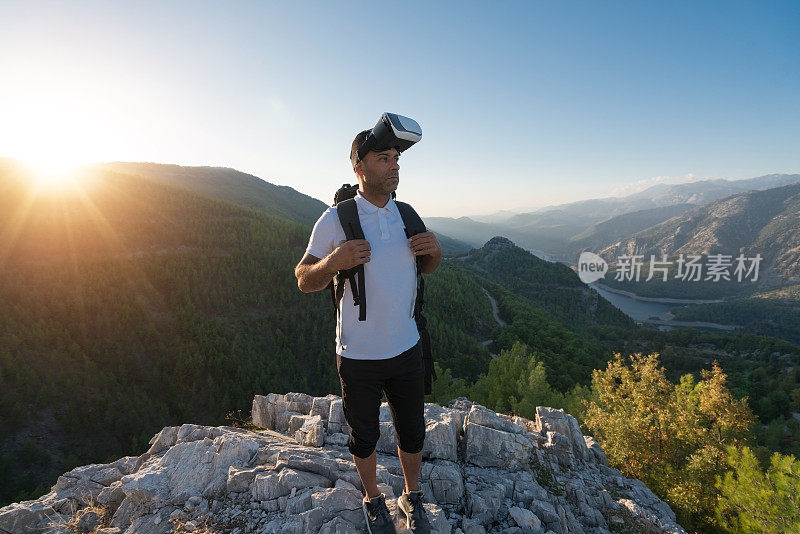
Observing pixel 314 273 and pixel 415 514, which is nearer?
pixel 314 273

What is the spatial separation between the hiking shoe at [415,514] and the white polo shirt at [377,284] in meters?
2.14

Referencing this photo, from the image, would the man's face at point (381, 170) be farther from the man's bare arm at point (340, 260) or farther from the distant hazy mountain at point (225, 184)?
the distant hazy mountain at point (225, 184)

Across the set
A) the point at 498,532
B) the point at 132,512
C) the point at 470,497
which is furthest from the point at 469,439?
the point at 132,512

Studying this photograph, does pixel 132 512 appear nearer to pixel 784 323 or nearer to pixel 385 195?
pixel 385 195

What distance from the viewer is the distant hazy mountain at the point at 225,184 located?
133250 mm

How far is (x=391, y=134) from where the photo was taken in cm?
282

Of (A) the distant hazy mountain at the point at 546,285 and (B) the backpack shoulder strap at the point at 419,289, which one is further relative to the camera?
(A) the distant hazy mountain at the point at 546,285

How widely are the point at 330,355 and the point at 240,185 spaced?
15454cm

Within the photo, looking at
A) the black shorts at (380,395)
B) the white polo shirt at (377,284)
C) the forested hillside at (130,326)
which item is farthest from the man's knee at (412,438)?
Result: the forested hillside at (130,326)

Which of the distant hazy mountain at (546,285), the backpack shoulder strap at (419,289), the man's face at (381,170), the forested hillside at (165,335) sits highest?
the man's face at (381,170)

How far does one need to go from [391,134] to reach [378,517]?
14.2ft

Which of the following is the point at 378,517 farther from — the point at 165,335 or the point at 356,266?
the point at 165,335

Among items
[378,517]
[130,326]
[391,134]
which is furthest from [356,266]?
[130,326]

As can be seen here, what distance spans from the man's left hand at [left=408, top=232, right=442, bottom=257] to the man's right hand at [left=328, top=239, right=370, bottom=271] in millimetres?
541
